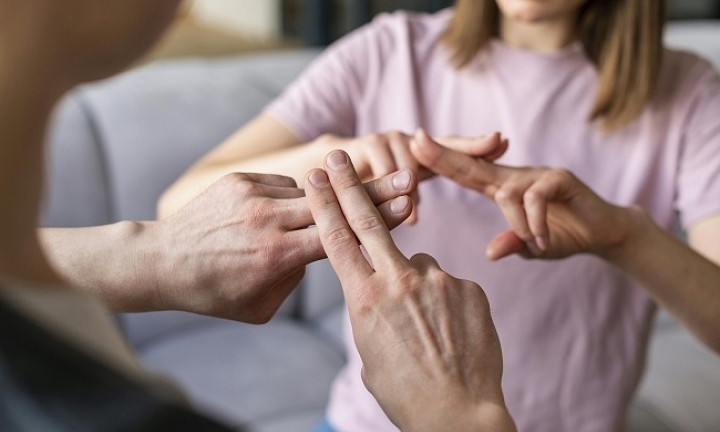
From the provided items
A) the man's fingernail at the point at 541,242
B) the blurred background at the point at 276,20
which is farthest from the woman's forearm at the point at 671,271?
the blurred background at the point at 276,20

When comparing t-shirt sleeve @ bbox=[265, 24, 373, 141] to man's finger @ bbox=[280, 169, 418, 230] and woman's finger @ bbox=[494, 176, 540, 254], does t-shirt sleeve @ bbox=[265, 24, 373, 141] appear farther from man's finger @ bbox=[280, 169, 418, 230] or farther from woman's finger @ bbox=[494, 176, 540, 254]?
man's finger @ bbox=[280, 169, 418, 230]

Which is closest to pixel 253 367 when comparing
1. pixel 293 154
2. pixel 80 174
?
pixel 80 174

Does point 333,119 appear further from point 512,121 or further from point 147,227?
point 147,227

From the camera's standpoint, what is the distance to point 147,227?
66 cm

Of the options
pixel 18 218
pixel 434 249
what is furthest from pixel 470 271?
pixel 18 218

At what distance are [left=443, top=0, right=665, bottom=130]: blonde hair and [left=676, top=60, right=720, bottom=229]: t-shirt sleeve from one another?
52 mm

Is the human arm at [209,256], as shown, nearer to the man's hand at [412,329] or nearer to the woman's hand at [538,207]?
the man's hand at [412,329]

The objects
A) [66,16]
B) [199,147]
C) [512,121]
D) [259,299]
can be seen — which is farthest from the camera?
[199,147]

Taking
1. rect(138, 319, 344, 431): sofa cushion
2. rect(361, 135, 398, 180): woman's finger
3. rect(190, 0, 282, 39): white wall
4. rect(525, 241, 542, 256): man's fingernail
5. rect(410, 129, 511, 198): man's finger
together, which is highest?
rect(361, 135, 398, 180): woman's finger

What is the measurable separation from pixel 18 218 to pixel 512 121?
29.1 inches

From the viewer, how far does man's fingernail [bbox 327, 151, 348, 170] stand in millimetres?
596

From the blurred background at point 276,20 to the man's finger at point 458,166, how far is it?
2174 millimetres

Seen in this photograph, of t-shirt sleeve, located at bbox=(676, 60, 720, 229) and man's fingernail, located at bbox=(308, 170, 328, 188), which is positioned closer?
man's fingernail, located at bbox=(308, 170, 328, 188)

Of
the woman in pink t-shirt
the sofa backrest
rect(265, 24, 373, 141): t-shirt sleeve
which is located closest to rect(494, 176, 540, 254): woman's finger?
the woman in pink t-shirt
